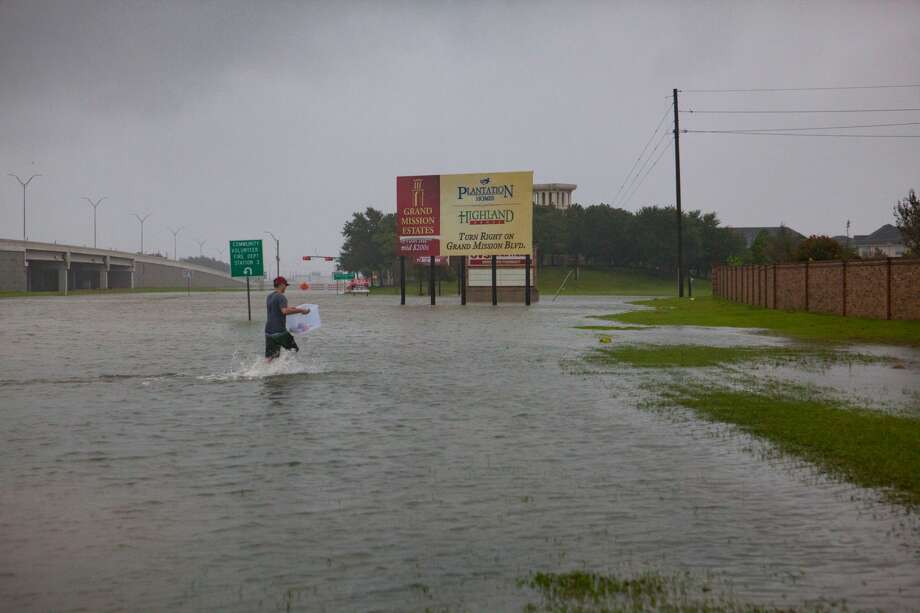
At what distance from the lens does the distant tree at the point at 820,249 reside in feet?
175

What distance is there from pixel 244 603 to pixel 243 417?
302 inches

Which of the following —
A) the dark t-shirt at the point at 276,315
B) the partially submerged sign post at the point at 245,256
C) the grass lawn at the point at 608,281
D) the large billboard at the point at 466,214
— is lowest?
the grass lawn at the point at 608,281

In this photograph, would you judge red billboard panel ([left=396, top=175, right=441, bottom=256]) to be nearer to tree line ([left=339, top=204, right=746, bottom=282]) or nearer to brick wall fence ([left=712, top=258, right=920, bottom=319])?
brick wall fence ([left=712, top=258, right=920, bottom=319])

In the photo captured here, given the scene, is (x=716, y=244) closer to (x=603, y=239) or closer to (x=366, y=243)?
(x=603, y=239)

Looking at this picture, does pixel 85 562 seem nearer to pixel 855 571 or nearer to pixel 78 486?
pixel 78 486

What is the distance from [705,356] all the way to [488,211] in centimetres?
4093

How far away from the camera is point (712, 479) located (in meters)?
8.82

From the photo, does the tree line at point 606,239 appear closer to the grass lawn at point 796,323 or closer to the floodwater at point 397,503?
the grass lawn at point 796,323

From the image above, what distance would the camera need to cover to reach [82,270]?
492 ft

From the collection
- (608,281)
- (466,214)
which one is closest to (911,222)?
(466,214)

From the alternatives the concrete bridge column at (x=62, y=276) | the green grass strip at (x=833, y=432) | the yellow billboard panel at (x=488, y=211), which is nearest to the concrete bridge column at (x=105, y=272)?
the concrete bridge column at (x=62, y=276)

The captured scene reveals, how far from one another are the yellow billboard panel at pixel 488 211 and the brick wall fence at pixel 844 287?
16.7m

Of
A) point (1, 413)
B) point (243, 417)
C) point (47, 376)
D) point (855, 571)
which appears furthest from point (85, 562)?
point (47, 376)

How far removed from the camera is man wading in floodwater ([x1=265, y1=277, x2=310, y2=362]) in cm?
1803
